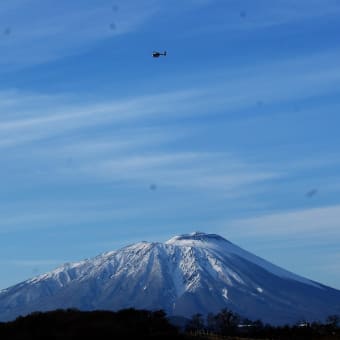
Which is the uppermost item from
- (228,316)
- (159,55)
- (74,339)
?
(159,55)

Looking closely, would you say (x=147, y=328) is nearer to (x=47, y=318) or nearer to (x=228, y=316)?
(x=47, y=318)

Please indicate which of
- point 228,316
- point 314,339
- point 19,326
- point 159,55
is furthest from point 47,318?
point 228,316

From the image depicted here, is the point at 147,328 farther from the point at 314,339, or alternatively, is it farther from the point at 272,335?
the point at 272,335

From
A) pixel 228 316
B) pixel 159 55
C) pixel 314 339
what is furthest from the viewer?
pixel 228 316

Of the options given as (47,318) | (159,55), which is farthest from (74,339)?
(159,55)

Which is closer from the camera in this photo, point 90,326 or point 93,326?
point 93,326

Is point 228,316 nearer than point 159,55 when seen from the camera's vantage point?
No

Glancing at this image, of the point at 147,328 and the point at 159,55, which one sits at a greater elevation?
the point at 159,55

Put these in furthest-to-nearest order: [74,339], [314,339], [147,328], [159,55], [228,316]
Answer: [228,316] → [159,55] → [314,339] → [147,328] → [74,339]

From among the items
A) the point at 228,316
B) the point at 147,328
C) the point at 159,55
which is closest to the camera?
the point at 147,328
